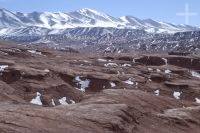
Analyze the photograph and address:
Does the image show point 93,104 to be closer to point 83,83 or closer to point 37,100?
point 37,100

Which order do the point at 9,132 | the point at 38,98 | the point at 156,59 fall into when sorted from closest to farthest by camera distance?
the point at 9,132
the point at 38,98
the point at 156,59

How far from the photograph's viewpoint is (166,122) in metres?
44.2

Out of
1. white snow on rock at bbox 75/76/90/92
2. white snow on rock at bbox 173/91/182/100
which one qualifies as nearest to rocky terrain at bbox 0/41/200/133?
white snow on rock at bbox 75/76/90/92

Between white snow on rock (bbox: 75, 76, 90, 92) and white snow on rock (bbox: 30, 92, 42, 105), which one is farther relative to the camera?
white snow on rock (bbox: 75, 76, 90, 92)

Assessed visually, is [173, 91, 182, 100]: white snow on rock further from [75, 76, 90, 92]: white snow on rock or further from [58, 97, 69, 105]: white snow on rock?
[58, 97, 69, 105]: white snow on rock

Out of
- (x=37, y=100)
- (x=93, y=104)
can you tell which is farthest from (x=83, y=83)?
(x=93, y=104)

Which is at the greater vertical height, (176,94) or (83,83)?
(83,83)

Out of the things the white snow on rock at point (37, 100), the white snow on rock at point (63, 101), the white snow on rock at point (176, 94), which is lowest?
the white snow on rock at point (176, 94)

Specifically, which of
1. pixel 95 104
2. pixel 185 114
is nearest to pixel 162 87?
pixel 185 114

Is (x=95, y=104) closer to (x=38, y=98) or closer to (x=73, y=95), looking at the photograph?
(x=38, y=98)

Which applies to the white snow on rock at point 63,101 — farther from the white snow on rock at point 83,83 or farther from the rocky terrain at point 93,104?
the white snow on rock at point 83,83

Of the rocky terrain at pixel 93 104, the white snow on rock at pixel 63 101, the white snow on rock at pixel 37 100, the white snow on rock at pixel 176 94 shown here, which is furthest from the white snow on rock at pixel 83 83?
the white snow on rock at pixel 37 100

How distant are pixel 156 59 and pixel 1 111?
5145 inches

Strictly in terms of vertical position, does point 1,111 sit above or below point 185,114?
above
